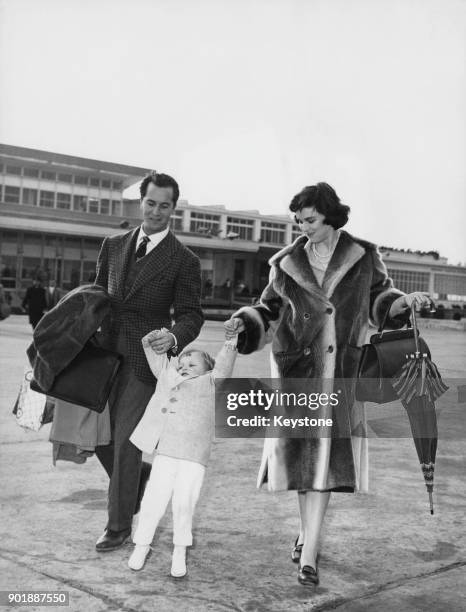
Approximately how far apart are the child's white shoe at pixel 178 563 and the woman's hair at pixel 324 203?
4.95ft

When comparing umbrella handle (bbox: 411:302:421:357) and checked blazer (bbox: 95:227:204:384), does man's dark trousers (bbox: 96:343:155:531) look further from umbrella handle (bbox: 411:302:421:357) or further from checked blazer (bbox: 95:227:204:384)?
umbrella handle (bbox: 411:302:421:357)

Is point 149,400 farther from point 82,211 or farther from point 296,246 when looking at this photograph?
point 82,211

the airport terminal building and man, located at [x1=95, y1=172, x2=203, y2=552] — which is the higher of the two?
the airport terminal building

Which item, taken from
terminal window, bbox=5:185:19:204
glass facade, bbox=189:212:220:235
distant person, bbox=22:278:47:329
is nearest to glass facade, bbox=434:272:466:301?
glass facade, bbox=189:212:220:235

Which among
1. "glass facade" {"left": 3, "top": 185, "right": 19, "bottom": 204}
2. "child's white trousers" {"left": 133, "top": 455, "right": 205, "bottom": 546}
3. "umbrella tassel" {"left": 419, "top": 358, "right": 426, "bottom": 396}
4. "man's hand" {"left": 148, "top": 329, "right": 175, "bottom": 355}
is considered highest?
"glass facade" {"left": 3, "top": 185, "right": 19, "bottom": 204}

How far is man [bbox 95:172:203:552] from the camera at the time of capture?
12.5 feet

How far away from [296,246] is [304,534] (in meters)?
1.27

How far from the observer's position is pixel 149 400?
3.82 m

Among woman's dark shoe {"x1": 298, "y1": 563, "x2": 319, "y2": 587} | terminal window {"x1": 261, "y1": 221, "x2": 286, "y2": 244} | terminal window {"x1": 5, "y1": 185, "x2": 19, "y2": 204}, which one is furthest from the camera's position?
terminal window {"x1": 261, "y1": 221, "x2": 286, "y2": 244}

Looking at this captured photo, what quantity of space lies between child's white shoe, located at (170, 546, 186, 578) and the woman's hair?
1509 mm

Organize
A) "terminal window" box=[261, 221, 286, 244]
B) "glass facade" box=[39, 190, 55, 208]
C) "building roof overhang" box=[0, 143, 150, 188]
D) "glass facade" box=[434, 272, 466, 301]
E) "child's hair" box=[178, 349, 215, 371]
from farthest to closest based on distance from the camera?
1. "glass facade" box=[434, 272, 466, 301]
2. "terminal window" box=[261, 221, 286, 244]
3. "glass facade" box=[39, 190, 55, 208]
4. "building roof overhang" box=[0, 143, 150, 188]
5. "child's hair" box=[178, 349, 215, 371]

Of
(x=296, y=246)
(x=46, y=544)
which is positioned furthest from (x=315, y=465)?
(x=46, y=544)

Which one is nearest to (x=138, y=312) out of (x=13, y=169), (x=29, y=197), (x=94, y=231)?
(x=94, y=231)

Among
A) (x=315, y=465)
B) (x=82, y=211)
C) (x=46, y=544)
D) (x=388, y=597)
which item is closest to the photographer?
(x=388, y=597)
